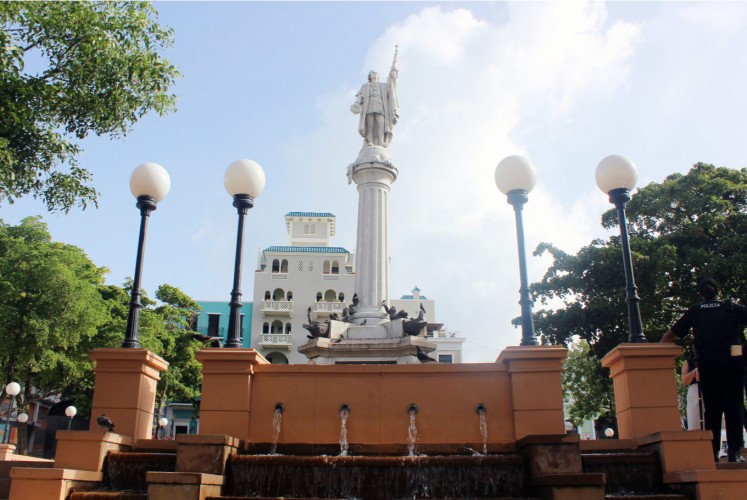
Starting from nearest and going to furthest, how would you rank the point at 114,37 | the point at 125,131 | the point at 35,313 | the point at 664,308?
the point at 114,37 < the point at 125,131 < the point at 664,308 < the point at 35,313

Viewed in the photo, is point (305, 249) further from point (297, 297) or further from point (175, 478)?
point (175, 478)

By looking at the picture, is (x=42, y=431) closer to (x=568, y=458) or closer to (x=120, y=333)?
(x=120, y=333)

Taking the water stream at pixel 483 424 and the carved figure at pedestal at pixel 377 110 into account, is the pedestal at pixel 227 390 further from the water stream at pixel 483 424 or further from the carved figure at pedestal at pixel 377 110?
the carved figure at pedestal at pixel 377 110

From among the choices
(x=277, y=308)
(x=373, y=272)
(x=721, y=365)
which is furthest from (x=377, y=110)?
(x=277, y=308)

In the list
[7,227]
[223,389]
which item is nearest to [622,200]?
[223,389]

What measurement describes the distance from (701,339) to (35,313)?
29.5 metres

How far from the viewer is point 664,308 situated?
25.9m

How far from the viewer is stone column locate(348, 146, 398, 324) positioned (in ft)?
55.0

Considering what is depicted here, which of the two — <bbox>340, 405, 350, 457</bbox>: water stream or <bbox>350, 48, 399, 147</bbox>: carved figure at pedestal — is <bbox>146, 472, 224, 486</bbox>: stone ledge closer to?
<bbox>340, 405, 350, 457</bbox>: water stream

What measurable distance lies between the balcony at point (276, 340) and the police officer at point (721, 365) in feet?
160

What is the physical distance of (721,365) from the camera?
27.3ft

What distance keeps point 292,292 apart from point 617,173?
49313 millimetres

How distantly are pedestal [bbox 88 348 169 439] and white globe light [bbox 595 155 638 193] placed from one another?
25.6ft

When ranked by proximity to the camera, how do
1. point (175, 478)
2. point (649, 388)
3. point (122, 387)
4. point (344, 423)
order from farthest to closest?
point (122, 387) < point (344, 423) < point (649, 388) < point (175, 478)
